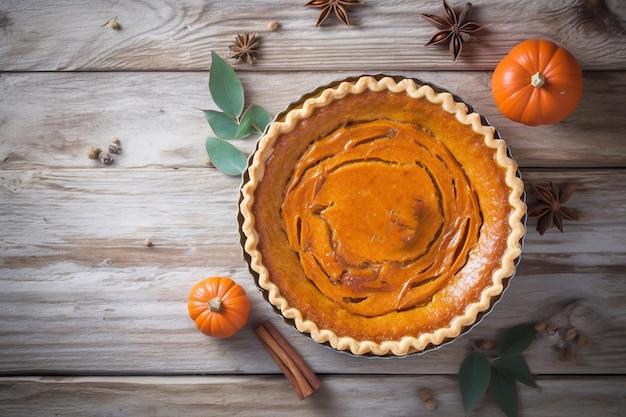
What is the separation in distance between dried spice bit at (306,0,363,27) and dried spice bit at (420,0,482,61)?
1.24ft

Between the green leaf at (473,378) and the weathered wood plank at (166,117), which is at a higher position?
the weathered wood plank at (166,117)

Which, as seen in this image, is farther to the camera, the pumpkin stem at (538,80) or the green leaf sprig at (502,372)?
the green leaf sprig at (502,372)

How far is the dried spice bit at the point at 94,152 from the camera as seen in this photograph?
2854 millimetres

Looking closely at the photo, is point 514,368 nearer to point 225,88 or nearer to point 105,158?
point 225,88

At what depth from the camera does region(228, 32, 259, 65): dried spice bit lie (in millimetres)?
2775

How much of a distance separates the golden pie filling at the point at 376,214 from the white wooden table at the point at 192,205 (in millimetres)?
438

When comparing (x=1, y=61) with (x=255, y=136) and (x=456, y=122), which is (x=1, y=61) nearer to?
(x=255, y=136)

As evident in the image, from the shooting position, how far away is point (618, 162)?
9.08ft

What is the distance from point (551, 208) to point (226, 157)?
1596mm

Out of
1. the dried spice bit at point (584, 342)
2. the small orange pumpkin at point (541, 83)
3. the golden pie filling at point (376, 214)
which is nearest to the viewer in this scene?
the golden pie filling at point (376, 214)

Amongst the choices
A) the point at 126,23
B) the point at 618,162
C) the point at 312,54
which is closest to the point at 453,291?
the point at 618,162

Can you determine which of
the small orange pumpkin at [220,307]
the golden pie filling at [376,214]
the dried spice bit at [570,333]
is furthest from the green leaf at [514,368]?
the small orange pumpkin at [220,307]

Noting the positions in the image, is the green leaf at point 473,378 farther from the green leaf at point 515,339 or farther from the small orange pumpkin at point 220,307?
the small orange pumpkin at point 220,307

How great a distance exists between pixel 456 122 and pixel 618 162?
0.97m
